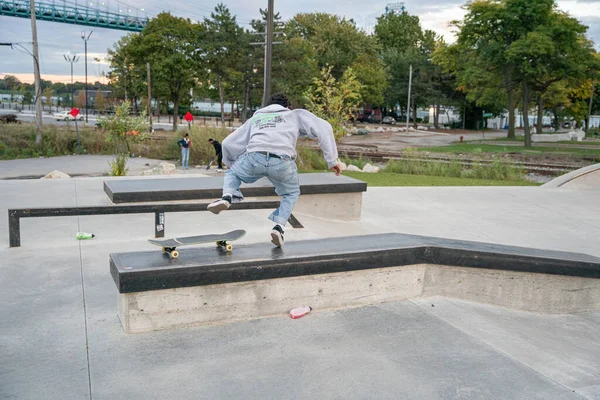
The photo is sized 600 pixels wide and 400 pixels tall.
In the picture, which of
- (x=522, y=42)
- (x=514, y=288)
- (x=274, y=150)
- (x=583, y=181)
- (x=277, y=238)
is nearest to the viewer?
(x=277, y=238)

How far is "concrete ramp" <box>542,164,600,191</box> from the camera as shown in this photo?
14955 millimetres

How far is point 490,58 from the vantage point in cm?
4094

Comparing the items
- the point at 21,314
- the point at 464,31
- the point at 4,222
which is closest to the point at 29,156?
the point at 4,222

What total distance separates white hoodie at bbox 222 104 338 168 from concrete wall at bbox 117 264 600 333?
3.81 ft

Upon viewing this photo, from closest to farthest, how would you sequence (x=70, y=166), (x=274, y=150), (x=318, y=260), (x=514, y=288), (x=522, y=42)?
(x=318, y=260) → (x=274, y=150) → (x=514, y=288) → (x=70, y=166) → (x=522, y=42)

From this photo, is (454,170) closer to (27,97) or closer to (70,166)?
(70,166)

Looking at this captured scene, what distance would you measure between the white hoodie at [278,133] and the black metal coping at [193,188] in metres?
3.09

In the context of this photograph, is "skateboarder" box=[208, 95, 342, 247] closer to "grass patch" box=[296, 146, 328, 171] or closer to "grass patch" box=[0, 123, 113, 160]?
"grass patch" box=[296, 146, 328, 171]

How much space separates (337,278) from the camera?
16.3ft

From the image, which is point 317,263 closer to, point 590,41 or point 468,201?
point 468,201

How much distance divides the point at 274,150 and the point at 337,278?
1269mm

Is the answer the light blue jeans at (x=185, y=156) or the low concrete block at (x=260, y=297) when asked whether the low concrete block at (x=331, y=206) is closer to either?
the low concrete block at (x=260, y=297)

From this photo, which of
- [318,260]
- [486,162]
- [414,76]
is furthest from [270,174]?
[414,76]

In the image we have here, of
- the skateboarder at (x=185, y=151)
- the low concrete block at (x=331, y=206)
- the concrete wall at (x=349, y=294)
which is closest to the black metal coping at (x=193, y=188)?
the low concrete block at (x=331, y=206)
